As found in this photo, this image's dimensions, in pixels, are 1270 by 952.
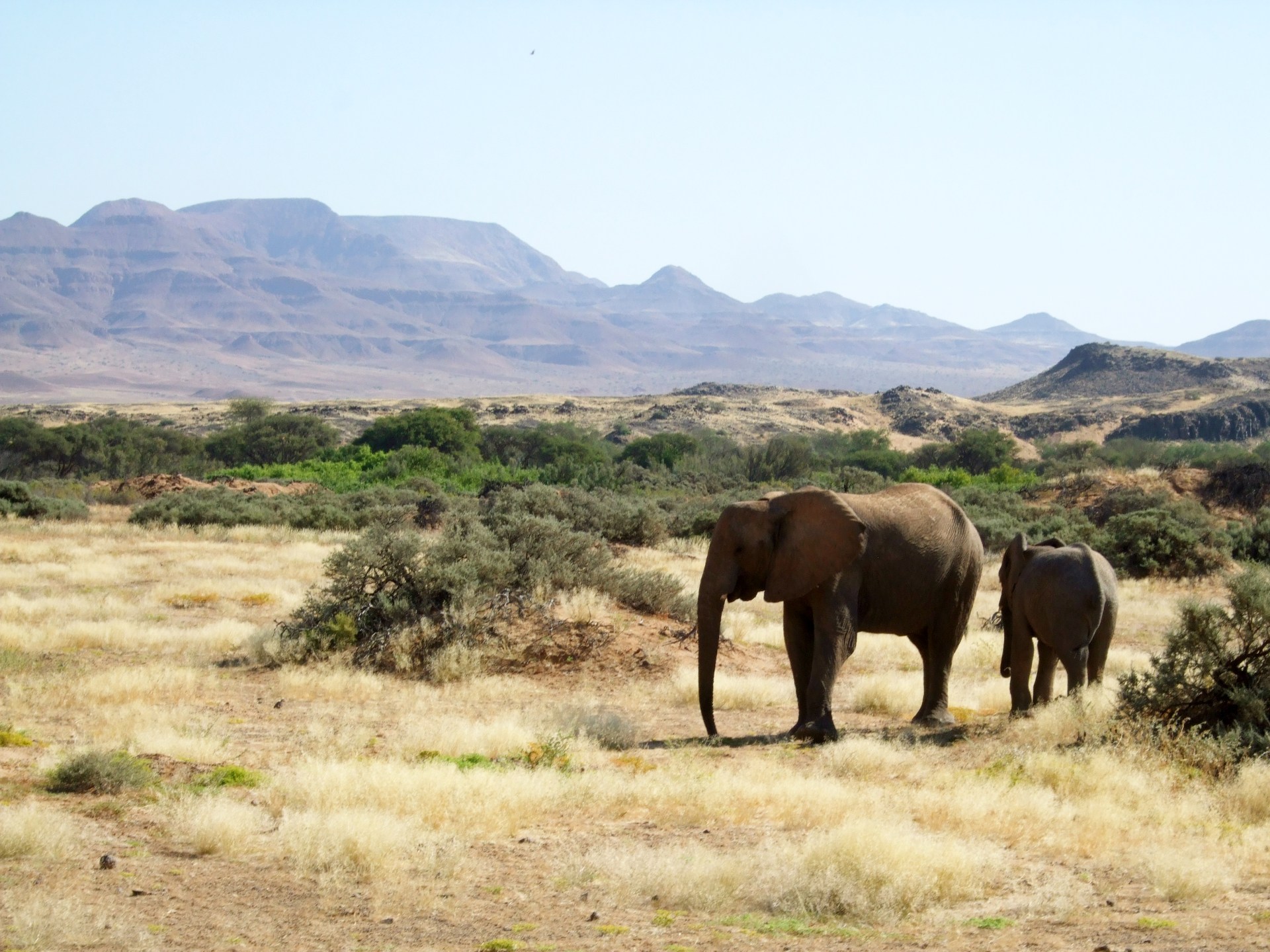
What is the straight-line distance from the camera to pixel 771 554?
37.8 ft

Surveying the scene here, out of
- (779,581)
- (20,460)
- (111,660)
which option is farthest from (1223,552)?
(20,460)

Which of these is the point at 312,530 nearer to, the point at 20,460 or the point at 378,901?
the point at 378,901

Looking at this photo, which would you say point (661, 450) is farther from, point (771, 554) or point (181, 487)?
point (771, 554)

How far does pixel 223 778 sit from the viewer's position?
9211 mm

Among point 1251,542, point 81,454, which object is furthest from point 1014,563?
point 81,454

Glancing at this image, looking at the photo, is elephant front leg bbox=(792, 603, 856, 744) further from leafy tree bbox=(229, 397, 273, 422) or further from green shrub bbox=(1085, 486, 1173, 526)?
leafy tree bbox=(229, 397, 273, 422)

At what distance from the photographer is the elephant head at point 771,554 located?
11359 mm

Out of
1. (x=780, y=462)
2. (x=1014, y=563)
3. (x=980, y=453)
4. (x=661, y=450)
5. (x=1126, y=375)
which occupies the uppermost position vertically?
(x=1126, y=375)

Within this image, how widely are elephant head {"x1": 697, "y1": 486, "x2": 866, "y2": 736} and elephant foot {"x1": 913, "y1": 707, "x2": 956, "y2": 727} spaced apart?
2158mm

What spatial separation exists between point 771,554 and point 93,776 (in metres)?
5.85

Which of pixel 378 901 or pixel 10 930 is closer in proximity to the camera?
pixel 10 930

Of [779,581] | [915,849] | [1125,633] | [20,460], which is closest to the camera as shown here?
[915,849]

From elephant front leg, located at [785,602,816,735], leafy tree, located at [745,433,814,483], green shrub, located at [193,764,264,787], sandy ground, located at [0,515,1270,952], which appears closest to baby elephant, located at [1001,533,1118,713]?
sandy ground, located at [0,515,1270,952]

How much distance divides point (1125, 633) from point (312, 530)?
65.0 feet
